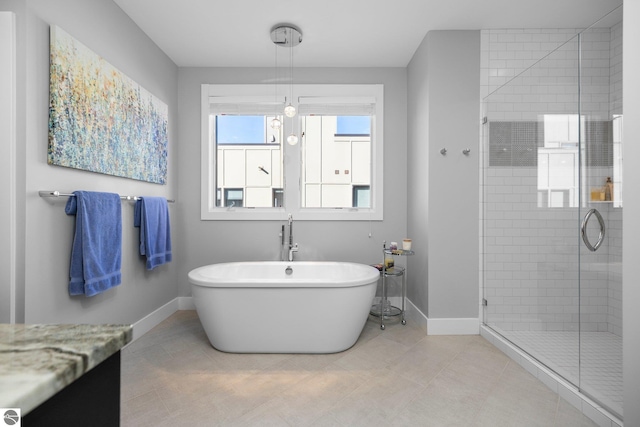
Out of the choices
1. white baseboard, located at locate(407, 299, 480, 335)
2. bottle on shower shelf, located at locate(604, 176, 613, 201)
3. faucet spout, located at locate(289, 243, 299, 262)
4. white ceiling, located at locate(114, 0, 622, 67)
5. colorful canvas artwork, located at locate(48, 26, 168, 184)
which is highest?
white ceiling, located at locate(114, 0, 622, 67)

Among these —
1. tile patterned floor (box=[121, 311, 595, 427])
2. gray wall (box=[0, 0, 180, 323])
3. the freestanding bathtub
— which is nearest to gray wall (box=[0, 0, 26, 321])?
gray wall (box=[0, 0, 180, 323])

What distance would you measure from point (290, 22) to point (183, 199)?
79.8 inches

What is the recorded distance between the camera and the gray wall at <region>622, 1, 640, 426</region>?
138 centimetres

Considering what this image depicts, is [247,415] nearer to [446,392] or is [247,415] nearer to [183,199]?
[446,392]

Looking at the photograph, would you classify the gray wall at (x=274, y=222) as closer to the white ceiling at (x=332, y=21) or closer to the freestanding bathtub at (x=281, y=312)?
the white ceiling at (x=332, y=21)

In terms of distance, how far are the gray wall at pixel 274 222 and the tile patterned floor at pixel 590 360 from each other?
1.64 meters

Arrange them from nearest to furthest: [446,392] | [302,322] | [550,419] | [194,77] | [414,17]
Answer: [550,419] → [446,392] → [302,322] → [414,17] → [194,77]

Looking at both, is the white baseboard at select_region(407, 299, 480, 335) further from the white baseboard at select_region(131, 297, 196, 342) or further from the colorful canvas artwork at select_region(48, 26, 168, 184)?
the colorful canvas artwork at select_region(48, 26, 168, 184)

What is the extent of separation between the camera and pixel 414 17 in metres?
2.64

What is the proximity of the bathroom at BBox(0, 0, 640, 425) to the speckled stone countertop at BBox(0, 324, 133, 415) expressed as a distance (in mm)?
1458

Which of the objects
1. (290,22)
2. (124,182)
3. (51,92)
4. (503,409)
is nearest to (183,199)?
(124,182)

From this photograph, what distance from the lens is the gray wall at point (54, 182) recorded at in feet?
5.63

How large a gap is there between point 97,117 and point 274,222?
5.97 feet

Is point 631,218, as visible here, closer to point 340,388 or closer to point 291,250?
point 340,388
